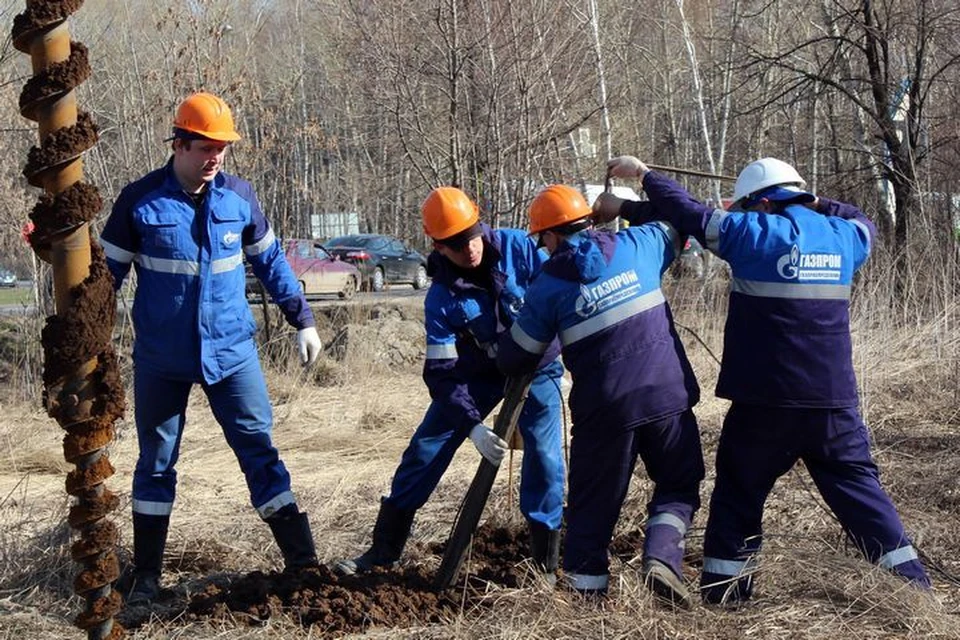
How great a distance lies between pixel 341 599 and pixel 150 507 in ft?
3.25

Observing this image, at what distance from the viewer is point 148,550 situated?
15.1 feet

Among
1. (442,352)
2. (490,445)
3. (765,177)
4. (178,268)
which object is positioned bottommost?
(490,445)

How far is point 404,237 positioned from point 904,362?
A: 53.9ft

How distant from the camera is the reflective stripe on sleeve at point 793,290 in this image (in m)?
4.05

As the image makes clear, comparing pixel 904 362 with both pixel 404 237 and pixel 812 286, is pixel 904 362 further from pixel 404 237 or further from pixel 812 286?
pixel 404 237

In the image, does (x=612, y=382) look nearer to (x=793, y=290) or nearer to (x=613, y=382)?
(x=613, y=382)

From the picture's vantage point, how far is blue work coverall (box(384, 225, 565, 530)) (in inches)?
180

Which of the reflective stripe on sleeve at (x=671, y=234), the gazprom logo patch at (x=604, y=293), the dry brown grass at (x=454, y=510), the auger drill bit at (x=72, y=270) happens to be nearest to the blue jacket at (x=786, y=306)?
the reflective stripe on sleeve at (x=671, y=234)

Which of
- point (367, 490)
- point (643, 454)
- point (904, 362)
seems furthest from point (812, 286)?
point (904, 362)

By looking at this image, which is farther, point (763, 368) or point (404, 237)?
point (404, 237)

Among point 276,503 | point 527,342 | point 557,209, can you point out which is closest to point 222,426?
point 276,503

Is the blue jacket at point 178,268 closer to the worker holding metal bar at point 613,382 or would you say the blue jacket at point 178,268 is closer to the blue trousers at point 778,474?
the worker holding metal bar at point 613,382

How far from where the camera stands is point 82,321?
3.16 m

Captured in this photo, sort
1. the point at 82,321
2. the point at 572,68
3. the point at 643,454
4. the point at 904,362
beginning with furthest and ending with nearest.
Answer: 1. the point at 572,68
2. the point at 904,362
3. the point at 643,454
4. the point at 82,321
